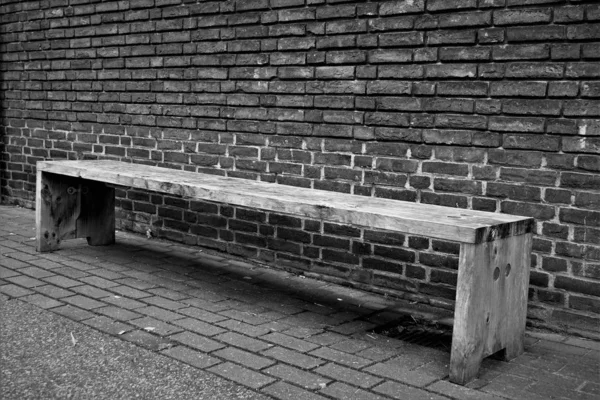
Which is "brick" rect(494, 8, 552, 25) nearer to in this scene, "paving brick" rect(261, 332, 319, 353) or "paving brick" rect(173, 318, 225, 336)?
"paving brick" rect(261, 332, 319, 353)

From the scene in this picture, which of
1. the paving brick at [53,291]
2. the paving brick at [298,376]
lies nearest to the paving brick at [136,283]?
the paving brick at [53,291]

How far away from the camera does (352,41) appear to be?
15.1ft

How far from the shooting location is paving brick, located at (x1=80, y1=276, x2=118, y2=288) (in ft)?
14.8

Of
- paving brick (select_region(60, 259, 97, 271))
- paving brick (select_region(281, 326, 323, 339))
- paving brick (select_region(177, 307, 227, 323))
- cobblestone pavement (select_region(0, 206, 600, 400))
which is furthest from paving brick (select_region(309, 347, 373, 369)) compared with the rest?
paving brick (select_region(60, 259, 97, 271))

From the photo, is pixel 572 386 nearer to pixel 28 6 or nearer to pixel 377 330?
pixel 377 330

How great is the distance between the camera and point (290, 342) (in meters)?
3.58

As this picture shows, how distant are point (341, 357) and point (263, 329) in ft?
1.82

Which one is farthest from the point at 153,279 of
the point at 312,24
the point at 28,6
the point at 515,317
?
the point at 28,6

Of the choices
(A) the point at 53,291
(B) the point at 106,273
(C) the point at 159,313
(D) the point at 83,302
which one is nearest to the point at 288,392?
(C) the point at 159,313

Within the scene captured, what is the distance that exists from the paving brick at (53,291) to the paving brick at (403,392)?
2.18 meters

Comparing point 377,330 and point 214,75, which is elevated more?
point 214,75

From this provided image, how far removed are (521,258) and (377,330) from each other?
889 millimetres

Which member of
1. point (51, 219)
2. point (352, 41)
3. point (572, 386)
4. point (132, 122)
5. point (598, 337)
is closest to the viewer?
point (572, 386)

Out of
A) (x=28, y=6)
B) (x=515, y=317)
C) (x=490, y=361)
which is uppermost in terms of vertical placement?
(x=28, y=6)
